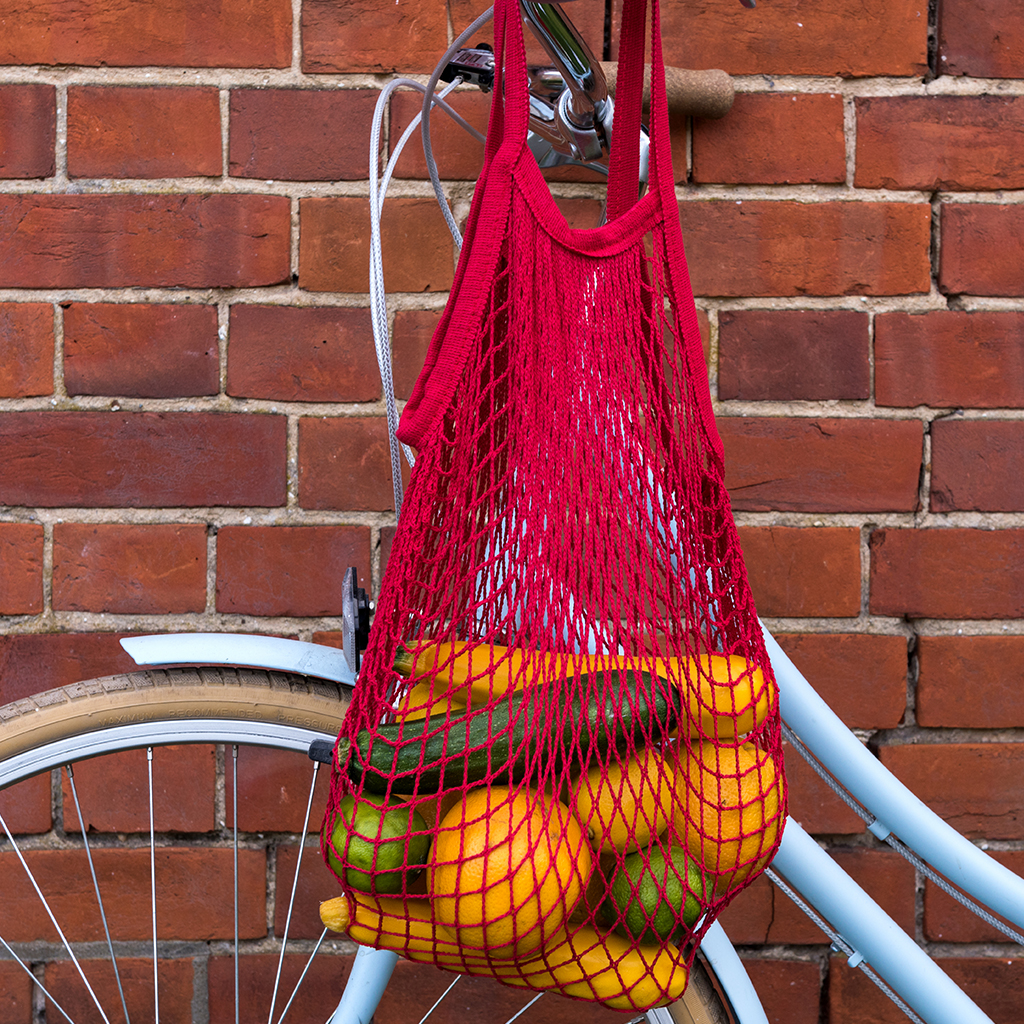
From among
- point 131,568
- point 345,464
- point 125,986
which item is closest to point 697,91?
point 345,464

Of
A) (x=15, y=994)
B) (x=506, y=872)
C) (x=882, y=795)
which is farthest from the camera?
(x=15, y=994)

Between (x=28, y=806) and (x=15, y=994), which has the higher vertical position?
(x=28, y=806)

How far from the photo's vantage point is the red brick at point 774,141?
78 cm

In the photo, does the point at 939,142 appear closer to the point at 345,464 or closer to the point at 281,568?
the point at 345,464

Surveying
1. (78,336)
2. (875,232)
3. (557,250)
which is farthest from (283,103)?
(875,232)

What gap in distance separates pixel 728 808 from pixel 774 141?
24.8 inches

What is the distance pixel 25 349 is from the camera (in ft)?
2.57

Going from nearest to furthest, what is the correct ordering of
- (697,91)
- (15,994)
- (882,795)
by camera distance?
(882,795) < (697,91) < (15,994)

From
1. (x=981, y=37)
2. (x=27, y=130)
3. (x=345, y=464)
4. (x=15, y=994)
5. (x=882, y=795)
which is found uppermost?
(x=981, y=37)

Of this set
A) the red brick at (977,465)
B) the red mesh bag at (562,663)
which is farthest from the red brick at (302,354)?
the red brick at (977,465)

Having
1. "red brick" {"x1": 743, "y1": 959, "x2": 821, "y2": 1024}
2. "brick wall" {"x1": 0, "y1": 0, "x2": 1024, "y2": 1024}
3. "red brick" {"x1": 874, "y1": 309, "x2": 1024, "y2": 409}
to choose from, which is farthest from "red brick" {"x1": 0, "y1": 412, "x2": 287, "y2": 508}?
"red brick" {"x1": 743, "y1": 959, "x2": 821, "y2": 1024}

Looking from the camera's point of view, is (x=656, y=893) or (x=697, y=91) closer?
(x=656, y=893)

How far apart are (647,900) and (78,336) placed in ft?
2.29

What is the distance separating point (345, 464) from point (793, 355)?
44 cm
